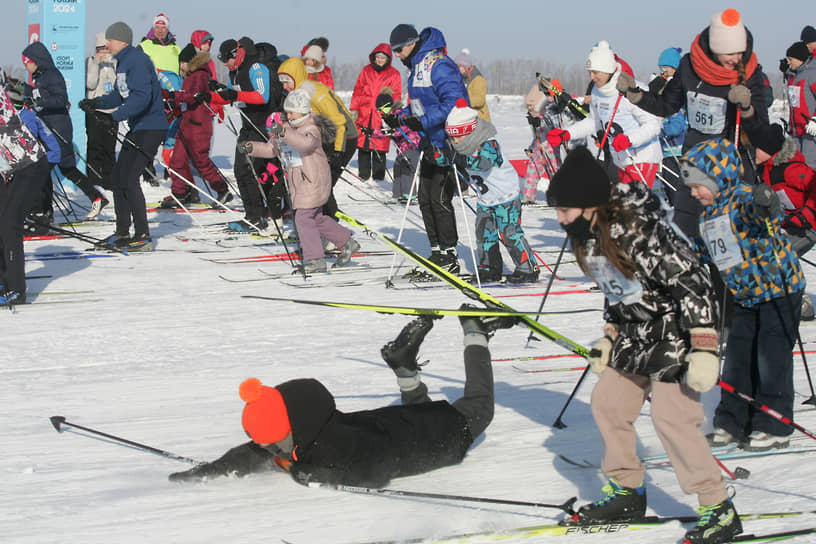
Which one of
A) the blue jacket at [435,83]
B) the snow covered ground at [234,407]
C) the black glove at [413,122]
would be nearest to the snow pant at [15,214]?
the snow covered ground at [234,407]

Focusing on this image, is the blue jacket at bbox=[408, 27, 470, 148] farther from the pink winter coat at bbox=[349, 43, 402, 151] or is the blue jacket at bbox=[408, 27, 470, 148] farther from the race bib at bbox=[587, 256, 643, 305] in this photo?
the pink winter coat at bbox=[349, 43, 402, 151]

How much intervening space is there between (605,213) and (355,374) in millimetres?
2596

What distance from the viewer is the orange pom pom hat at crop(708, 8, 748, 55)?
543cm

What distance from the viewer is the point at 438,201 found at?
7867 mm

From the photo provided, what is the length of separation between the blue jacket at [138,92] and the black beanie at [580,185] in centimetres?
654

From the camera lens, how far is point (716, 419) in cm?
427

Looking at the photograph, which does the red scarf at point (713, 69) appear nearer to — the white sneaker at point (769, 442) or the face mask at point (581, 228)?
the white sneaker at point (769, 442)

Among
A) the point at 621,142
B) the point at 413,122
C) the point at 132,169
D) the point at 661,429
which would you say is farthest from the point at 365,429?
the point at 132,169

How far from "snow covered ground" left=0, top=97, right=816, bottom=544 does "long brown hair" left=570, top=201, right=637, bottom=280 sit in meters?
0.94

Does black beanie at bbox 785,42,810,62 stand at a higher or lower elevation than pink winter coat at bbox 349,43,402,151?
higher

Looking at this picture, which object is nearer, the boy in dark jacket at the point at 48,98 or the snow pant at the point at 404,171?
the boy in dark jacket at the point at 48,98

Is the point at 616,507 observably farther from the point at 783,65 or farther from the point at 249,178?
the point at 783,65

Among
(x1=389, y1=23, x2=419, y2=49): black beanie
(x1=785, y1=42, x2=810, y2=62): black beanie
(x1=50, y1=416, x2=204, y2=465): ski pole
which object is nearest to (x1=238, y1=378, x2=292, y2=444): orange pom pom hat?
(x1=50, y1=416, x2=204, y2=465): ski pole

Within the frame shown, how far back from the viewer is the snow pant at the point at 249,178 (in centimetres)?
977
